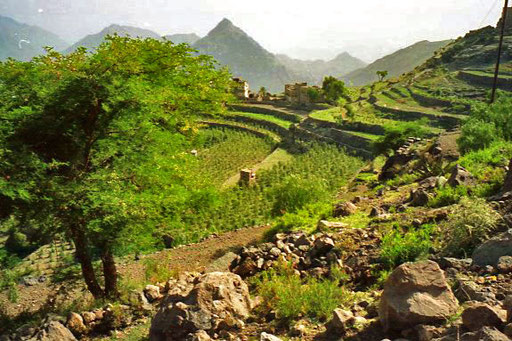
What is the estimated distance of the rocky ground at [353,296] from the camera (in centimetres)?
403

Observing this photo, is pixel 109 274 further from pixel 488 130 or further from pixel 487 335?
pixel 488 130

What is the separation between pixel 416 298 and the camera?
4141 millimetres

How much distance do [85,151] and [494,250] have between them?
8.49 metres

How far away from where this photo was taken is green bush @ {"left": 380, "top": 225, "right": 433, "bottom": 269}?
6160 mm

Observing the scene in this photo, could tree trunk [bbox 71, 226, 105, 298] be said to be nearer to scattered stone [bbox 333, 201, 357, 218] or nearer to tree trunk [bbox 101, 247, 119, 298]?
tree trunk [bbox 101, 247, 119, 298]

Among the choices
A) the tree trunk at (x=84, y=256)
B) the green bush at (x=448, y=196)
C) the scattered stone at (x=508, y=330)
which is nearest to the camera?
the scattered stone at (x=508, y=330)

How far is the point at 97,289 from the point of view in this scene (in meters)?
9.22

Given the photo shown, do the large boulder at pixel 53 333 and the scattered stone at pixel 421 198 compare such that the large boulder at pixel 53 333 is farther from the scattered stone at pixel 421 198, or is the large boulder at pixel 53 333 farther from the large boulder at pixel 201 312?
the scattered stone at pixel 421 198

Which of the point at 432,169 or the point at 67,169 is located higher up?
the point at 67,169

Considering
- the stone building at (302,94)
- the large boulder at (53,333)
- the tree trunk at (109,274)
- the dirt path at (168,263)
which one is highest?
the stone building at (302,94)

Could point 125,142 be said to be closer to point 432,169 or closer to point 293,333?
point 293,333

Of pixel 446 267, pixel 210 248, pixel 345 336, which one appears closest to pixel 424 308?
pixel 345 336

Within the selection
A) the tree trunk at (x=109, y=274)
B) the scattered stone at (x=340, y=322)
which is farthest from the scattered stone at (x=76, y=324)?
the scattered stone at (x=340, y=322)

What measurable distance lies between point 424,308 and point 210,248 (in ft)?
36.8
